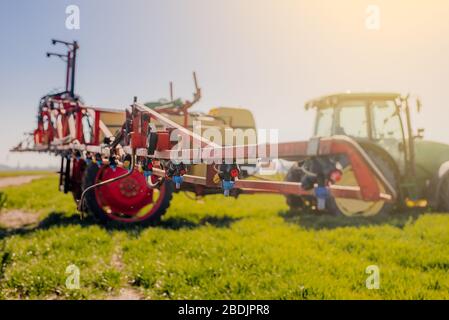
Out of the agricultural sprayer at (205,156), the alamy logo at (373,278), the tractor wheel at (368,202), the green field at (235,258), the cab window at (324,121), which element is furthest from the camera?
the cab window at (324,121)

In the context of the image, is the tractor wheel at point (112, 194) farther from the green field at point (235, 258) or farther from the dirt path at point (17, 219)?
the dirt path at point (17, 219)

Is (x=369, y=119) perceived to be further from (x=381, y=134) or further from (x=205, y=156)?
(x=205, y=156)

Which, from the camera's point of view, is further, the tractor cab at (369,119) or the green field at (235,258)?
the tractor cab at (369,119)

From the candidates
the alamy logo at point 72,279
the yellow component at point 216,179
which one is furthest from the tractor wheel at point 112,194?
the yellow component at point 216,179

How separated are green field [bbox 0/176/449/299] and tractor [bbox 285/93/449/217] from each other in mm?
583

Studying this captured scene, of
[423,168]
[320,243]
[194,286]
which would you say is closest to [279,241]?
[320,243]

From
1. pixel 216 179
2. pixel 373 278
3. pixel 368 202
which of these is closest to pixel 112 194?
pixel 373 278

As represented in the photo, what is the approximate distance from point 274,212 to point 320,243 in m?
4.02

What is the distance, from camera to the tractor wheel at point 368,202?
6455 millimetres

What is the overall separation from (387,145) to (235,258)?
4.68 metres

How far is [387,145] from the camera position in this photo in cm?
849

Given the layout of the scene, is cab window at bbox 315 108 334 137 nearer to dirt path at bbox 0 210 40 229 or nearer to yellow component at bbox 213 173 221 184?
yellow component at bbox 213 173 221 184
